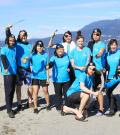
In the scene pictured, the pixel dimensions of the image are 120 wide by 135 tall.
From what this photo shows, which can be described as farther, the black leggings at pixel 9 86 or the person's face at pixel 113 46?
the black leggings at pixel 9 86

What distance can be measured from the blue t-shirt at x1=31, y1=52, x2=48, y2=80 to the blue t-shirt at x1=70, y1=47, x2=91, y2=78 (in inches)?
29.8

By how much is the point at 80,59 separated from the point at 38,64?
1.05m

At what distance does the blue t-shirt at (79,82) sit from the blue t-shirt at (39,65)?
2.61 feet

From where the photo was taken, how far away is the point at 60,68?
463 inches

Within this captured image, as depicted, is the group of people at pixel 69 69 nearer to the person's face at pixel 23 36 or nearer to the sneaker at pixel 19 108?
the person's face at pixel 23 36

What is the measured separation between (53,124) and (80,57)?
1669mm

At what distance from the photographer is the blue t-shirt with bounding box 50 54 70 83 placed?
38.3 feet

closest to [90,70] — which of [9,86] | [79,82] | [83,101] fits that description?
[79,82]

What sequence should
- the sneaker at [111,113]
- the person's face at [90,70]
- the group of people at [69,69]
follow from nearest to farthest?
1. the person's face at [90,70]
2. the group of people at [69,69]
3. the sneaker at [111,113]

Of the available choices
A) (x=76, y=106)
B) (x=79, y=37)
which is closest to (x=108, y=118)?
(x=76, y=106)

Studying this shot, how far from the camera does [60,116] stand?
11570mm

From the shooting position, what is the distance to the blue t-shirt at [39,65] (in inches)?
465

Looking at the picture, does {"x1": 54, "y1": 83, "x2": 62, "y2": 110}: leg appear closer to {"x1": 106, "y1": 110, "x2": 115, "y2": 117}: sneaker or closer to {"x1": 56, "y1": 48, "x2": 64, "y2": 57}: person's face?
{"x1": 56, "y1": 48, "x2": 64, "y2": 57}: person's face

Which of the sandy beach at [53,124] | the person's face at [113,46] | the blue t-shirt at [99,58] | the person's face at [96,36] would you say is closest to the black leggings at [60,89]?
the sandy beach at [53,124]
